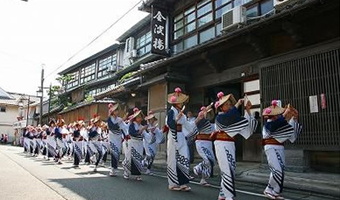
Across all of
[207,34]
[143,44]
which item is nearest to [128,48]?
[143,44]

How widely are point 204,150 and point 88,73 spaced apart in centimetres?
2724

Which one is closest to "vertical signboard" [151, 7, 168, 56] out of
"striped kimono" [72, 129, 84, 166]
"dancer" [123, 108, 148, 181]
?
"striped kimono" [72, 129, 84, 166]

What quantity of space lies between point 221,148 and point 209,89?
8.09 m

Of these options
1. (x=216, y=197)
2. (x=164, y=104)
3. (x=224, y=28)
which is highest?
(x=224, y=28)

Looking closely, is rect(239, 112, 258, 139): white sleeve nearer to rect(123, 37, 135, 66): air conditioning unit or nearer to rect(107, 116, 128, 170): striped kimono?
rect(107, 116, 128, 170): striped kimono

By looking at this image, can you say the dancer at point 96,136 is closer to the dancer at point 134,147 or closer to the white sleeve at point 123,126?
the white sleeve at point 123,126

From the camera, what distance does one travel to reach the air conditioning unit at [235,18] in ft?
35.7

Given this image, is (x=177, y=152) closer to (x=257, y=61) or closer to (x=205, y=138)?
(x=205, y=138)

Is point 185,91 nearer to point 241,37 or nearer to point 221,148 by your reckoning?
point 241,37

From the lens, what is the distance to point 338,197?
603cm

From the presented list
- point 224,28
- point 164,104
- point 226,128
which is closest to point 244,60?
point 224,28

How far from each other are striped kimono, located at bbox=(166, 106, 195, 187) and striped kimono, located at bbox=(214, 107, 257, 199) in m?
1.61

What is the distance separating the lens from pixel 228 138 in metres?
6.04

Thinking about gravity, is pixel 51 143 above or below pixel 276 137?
below
